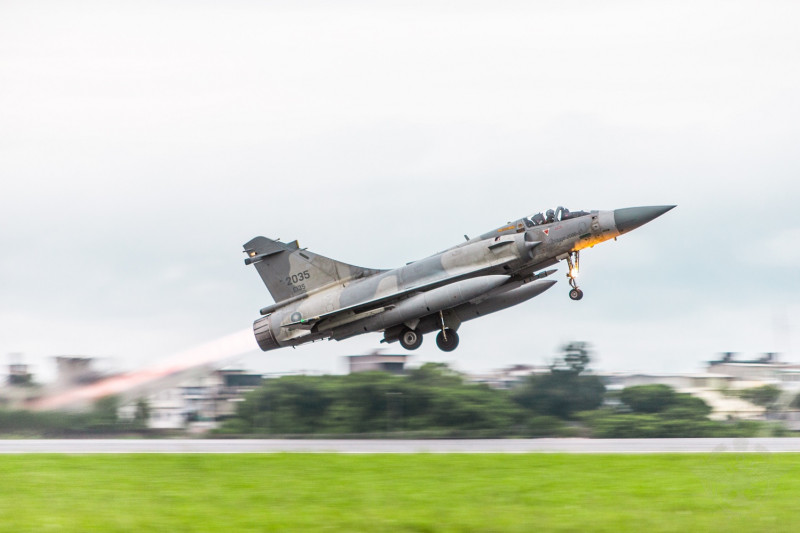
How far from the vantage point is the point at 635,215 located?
1152 inches

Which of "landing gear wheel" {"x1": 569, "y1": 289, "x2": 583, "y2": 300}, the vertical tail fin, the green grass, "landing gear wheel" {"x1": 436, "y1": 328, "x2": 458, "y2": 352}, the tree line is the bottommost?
the green grass

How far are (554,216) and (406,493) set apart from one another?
43.6ft

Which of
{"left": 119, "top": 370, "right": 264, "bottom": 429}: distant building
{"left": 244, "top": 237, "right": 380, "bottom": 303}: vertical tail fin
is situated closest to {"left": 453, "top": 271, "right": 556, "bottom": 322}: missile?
{"left": 244, "top": 237, "right": 380, "bottom": 303}: vertical tail fin

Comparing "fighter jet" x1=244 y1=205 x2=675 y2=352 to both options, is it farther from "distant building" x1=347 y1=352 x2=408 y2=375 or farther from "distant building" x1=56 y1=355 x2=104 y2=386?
"distant building" x1=347 y1=352 x2=408 y2=375

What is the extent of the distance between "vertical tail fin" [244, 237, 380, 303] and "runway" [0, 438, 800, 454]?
5194 millimetres

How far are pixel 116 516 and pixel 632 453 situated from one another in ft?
44.5

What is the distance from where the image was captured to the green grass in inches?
636

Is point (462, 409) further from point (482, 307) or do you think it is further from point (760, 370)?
point (760, 370)

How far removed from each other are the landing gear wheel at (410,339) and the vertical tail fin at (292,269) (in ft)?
7.50

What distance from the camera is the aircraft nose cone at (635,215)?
95.7 feet

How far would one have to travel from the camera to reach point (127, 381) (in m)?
34.3

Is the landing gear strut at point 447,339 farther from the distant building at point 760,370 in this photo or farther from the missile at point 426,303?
the distant building at point 760,370

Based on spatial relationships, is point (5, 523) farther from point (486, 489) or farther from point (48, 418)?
point (48, 418)

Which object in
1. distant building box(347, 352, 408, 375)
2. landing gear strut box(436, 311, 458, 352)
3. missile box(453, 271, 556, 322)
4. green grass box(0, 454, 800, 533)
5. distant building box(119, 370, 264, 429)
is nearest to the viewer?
green grass box(0, 454, 800, 533)
